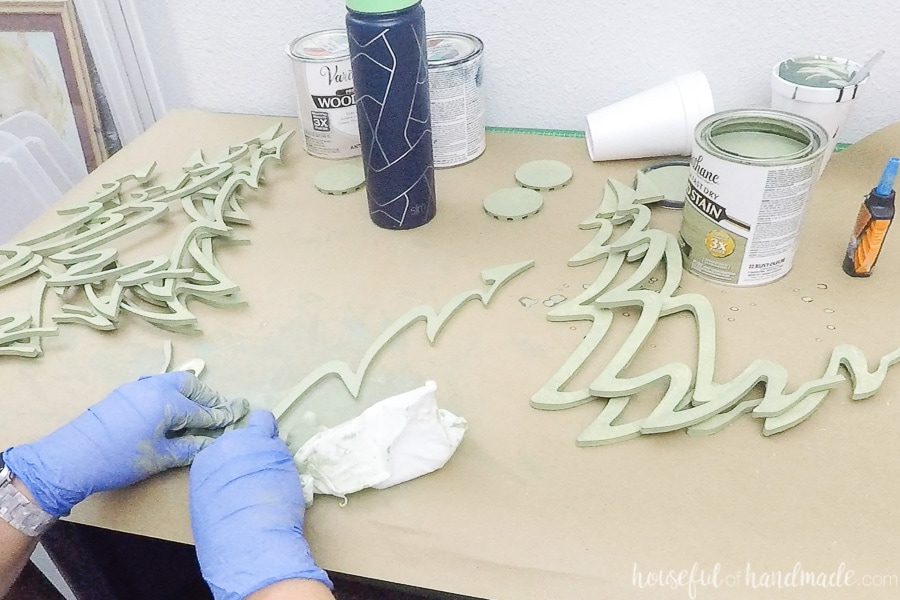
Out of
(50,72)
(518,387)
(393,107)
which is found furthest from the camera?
(50,72)

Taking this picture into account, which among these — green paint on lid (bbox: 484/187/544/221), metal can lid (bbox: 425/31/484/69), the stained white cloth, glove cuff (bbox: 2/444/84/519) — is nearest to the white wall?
metal can lid (bbox: 425/31/484/69)

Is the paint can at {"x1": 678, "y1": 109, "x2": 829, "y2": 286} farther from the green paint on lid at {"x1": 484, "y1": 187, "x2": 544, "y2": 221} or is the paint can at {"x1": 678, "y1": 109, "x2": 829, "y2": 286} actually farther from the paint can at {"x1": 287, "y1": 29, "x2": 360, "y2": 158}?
the paint can at {"x1": 287, "y1": 29, "x2": 360, "y2": 158}

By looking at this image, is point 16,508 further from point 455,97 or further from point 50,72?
point 50,72

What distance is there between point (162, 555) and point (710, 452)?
2.17 ft

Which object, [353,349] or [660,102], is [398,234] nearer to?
[353,349]

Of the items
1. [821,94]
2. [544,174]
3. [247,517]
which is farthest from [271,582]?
[821,94]

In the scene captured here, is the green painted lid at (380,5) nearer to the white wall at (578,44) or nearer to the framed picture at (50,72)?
the white wall at (578,44)

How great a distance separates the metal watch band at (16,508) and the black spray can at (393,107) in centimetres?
44

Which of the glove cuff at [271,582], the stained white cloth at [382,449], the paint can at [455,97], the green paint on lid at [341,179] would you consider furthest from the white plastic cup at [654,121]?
the glove cuff at [271,582]

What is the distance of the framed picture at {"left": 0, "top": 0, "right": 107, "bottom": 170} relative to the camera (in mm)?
Result: 1031

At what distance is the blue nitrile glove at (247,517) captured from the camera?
460 millimetres

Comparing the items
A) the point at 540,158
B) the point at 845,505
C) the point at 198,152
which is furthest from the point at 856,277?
the point at 198,152

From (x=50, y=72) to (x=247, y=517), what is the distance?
92cm

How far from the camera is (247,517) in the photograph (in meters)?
0.48
